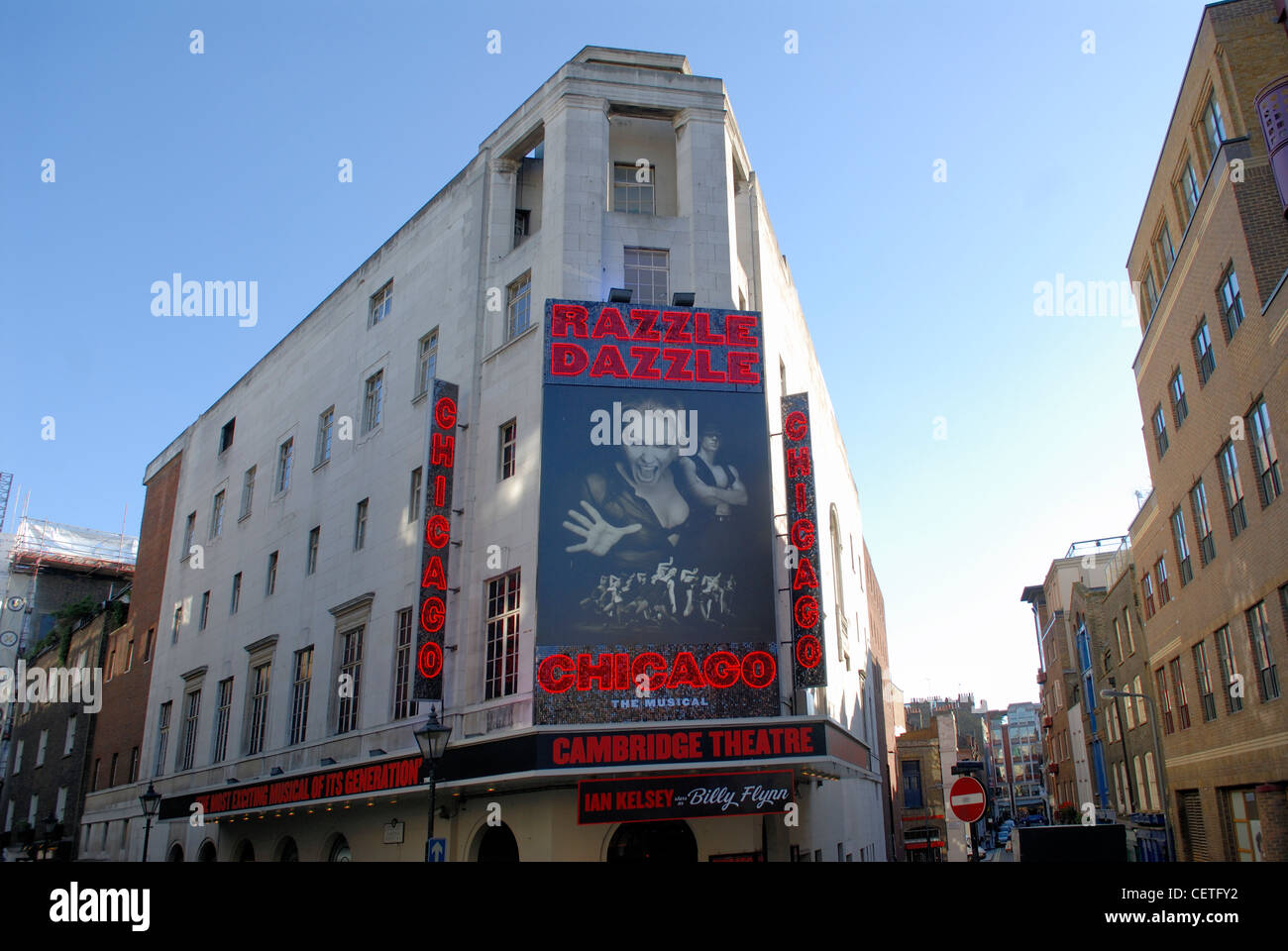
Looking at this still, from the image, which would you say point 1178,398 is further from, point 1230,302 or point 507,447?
point 507,447

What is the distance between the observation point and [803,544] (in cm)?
2267

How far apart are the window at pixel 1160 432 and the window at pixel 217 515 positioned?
3769cm

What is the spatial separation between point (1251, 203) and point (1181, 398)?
941cm

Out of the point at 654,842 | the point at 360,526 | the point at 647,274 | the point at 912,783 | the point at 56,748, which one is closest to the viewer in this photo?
the point at 654,842

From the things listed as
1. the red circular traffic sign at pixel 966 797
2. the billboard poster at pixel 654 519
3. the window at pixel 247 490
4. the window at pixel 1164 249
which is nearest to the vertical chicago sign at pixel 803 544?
the billboard poster at pixel 654 519

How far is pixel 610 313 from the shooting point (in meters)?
23.7

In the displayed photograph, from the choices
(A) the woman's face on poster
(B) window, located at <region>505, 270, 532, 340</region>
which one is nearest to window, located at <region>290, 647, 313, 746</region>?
(B) window, located at <region>505, 270, 532, 340</region>

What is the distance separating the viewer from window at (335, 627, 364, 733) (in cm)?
2839

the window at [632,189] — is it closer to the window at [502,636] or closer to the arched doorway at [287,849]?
the window at [502,636]

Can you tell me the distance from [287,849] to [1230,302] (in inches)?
1286

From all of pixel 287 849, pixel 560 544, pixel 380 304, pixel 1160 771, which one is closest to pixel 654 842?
pixel 560 544

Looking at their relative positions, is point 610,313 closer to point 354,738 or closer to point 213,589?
point 354,738

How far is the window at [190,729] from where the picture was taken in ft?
123

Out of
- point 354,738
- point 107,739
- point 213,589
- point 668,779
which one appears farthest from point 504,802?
point 107,739
